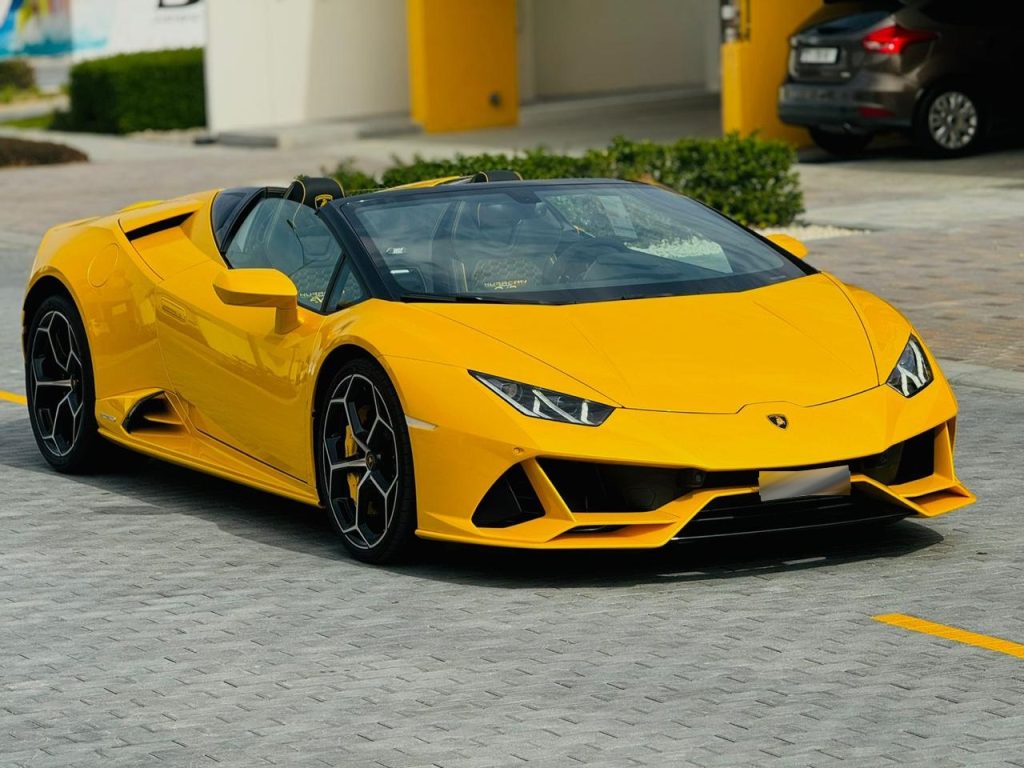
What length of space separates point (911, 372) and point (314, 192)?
2331 millimetres

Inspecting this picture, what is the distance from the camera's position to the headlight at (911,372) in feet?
22.4

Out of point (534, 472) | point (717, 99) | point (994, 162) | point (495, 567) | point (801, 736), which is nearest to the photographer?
point (801, 736)

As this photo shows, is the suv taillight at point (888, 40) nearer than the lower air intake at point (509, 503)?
No

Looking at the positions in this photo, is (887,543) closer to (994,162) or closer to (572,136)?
(994,162)

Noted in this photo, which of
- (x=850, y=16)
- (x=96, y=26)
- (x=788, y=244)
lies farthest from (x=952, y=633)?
(x=96, y=26)

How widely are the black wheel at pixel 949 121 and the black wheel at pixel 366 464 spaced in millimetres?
15134

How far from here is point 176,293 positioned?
809 centimetres

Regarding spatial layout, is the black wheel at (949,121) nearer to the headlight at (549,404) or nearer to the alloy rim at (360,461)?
the alloy rim at (360,461)

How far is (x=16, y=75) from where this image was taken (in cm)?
4428

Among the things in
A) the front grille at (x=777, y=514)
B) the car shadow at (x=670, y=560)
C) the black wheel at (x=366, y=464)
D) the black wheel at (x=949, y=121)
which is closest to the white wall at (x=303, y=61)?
the black wheel at (x=949, y=121)

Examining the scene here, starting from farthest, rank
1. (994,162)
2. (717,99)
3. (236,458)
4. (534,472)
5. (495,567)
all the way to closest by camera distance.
A: (717,99)
(994,162)
(236,458)
(495,567)
(534,472)

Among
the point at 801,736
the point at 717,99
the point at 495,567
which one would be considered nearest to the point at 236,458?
the point at 495,567

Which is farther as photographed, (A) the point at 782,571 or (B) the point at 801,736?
(A) the point at 782,571

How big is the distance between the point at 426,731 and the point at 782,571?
1812 millimetres
